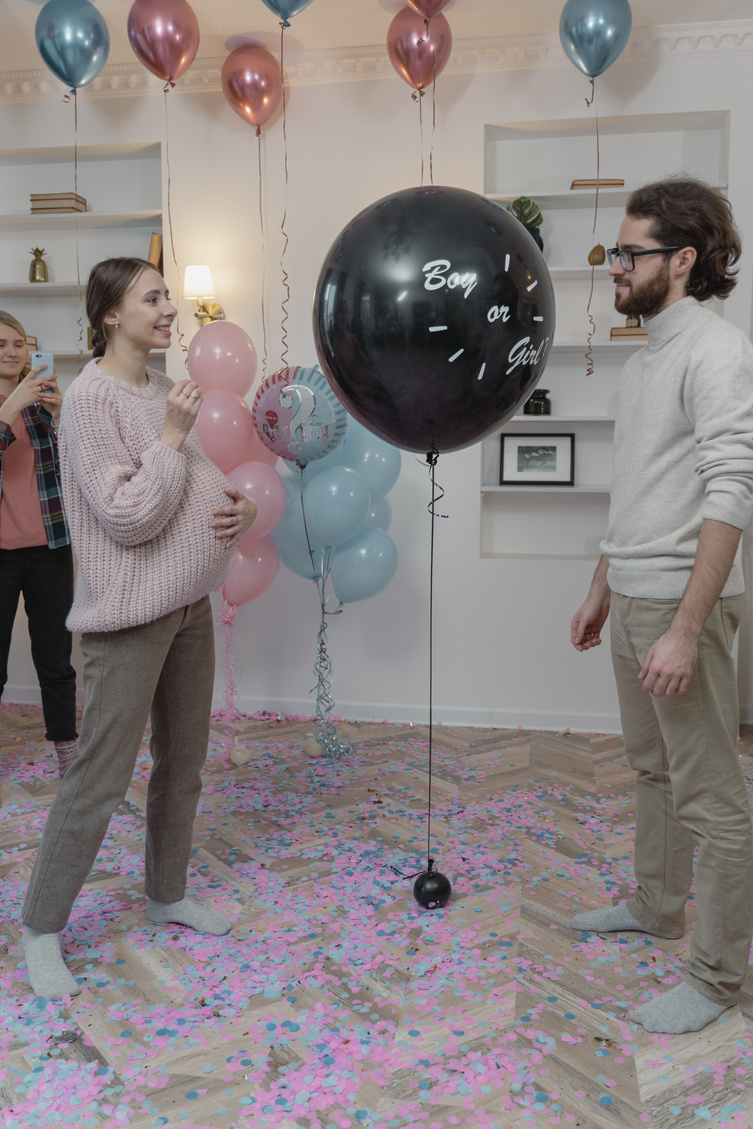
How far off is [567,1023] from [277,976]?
0.57 meters

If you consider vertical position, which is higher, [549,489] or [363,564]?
[549,489]

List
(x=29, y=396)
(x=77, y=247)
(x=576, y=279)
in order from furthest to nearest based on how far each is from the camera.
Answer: (x=77, y=247) → (x=576, y=279) → (x=29, y=396)

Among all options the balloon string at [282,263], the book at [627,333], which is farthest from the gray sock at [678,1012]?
the balloon string at [282,263]

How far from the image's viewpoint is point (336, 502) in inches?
103

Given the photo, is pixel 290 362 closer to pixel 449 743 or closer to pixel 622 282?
pixel 449 743

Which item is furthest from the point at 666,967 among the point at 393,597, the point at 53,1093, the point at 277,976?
the point at 393,597

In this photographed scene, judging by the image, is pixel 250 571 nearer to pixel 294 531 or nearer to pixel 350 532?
pixel 294 531

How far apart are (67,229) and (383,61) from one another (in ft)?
5.08

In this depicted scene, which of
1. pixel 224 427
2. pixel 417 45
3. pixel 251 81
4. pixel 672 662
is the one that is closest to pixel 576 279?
pixel 417 45

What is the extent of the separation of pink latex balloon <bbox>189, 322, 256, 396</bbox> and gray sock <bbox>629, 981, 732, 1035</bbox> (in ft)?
6.76

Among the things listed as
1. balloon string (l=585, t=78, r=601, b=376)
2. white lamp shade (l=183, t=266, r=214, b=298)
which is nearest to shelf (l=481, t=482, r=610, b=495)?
balloon string (l=585, t=78, r=601, b=376)

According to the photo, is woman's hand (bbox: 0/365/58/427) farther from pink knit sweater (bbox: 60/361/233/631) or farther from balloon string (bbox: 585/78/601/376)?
balloon string (bbox: 585/78/601/376)

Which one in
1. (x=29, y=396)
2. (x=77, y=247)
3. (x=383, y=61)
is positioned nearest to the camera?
(x=29, y=396)

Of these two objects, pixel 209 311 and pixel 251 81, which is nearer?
pixel 251 81
